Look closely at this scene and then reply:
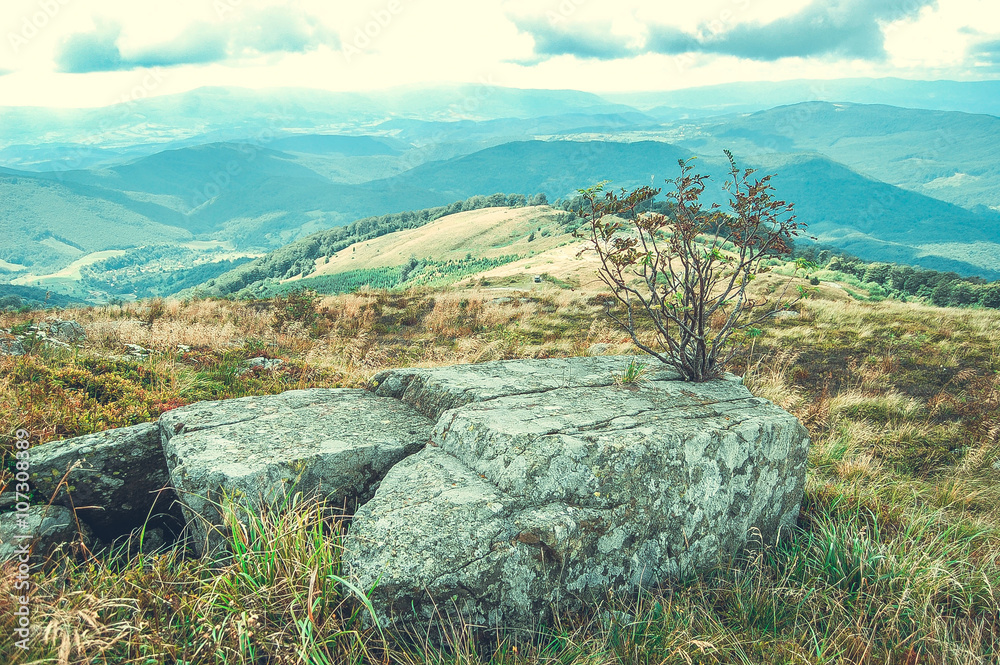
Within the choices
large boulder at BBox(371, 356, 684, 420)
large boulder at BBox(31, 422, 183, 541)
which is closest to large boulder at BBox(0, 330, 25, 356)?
large boulder at BBox(31, 422, 183, 541)

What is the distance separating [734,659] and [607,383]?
2.74m

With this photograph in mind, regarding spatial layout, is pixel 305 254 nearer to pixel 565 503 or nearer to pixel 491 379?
pixel 491 379

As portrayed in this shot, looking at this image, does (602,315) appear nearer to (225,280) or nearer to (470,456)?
(470,456)

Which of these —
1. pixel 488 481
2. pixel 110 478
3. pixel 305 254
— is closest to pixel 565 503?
pixel 488 481

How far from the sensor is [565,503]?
3.52m

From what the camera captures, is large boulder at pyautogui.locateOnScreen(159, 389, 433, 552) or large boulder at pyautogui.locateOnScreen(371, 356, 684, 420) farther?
large boulder at pyautogui.locateOnScreen(371, 356, 684, 420)

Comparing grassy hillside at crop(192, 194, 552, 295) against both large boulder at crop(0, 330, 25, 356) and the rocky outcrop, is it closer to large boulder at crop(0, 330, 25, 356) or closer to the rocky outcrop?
large boulder at crop(0, 330, 25, 356)

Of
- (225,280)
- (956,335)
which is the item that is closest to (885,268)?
(956,335)

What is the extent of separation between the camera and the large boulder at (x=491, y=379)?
5.13 m

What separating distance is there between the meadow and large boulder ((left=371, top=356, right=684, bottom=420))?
53.7 inches

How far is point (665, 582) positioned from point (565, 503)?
94 centimetres

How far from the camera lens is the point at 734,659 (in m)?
3.06

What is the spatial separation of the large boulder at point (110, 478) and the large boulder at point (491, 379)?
217cm

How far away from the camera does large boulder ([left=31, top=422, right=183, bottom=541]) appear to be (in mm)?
4176
